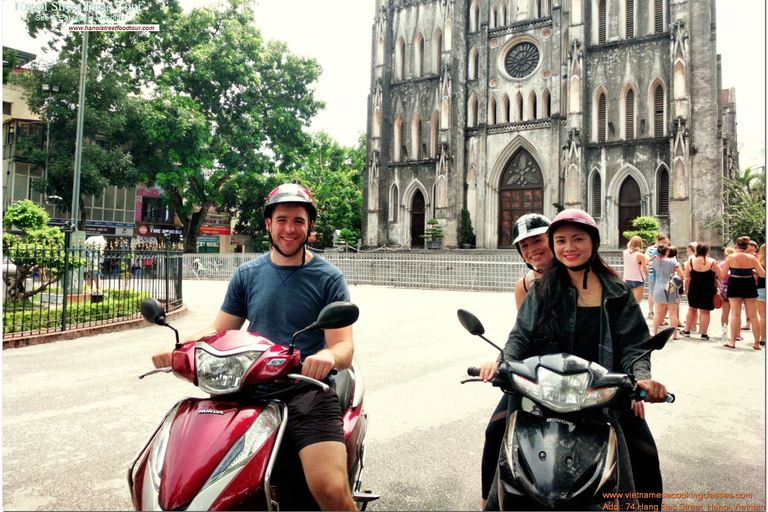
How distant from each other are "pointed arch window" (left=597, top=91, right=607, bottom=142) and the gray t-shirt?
27.1 meters

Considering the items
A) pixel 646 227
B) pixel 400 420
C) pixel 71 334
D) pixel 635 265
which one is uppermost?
pixel 646 227

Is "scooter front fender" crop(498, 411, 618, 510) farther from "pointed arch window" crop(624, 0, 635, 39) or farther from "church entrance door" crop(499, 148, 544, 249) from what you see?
"pointed arch window" crop(624, 0, 635, 39)

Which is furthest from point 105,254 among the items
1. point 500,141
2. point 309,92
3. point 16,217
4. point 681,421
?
point 309,92

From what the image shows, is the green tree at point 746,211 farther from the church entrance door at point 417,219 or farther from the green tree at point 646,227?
the church entrance door at point 417,219

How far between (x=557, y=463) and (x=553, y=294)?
2.49 feet

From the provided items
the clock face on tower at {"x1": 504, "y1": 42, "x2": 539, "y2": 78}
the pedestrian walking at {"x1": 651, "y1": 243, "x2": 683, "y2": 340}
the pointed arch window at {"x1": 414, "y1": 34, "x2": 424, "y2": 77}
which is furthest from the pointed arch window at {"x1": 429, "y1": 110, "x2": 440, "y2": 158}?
the pedestrian walking at {"x1": 651, "y1": 243, "x2": 683, "y2": 340}

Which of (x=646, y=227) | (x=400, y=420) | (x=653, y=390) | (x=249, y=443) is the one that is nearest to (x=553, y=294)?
(x=653, y=390)

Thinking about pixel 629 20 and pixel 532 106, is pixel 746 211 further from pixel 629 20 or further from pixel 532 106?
pixel 629 20

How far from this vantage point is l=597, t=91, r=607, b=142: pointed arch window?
26.5 meters

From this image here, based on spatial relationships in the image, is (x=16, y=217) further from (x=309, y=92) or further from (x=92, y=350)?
(x=309, y=92)

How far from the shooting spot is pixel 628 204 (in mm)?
25766

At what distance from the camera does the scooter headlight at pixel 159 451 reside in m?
1.74

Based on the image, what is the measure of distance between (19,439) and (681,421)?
203 inches

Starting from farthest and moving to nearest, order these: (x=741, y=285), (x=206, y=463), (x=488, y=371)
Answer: (x=741, y=285)
(x=488, y=371)
(x=206, y=463)
